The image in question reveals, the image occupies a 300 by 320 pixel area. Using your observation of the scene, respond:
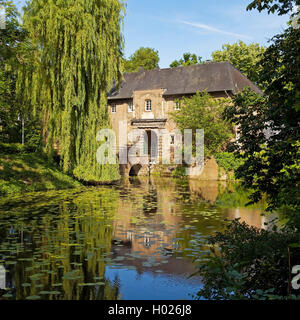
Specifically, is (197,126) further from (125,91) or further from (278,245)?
(278,245)

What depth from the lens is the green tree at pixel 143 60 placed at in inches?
2037

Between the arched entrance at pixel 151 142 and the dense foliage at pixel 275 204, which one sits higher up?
the arched entrance at pixel 151 142

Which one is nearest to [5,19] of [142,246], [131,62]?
[142,246]

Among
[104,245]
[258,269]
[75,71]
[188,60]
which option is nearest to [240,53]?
[188,60]

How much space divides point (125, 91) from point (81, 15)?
17965 mm

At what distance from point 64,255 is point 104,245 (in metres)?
1.21

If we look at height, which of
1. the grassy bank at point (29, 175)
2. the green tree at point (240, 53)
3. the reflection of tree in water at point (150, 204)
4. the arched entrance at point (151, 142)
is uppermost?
the green tree at point (240, 53)

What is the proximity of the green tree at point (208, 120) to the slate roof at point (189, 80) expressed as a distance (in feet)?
7.37

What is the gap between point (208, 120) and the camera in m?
→ 29.1

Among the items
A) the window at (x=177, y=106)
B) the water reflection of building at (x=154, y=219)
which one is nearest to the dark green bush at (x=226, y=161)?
Answer: the window at (x=177, y=106)

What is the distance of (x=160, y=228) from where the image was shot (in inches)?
409

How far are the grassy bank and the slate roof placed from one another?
596 inches

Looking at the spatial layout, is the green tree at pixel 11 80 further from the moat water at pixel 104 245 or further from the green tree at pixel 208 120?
the green tree at pixel 208 120
